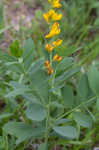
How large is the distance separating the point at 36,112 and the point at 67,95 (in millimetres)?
152

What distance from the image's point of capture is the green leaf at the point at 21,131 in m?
0.98

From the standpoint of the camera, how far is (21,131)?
100cm

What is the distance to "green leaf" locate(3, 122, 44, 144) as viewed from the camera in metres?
0.98

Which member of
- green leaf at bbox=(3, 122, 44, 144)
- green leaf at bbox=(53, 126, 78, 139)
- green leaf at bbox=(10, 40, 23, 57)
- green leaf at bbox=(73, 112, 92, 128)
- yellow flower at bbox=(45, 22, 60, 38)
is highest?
yellow flower at bbox=(45, 22, 60, 38)

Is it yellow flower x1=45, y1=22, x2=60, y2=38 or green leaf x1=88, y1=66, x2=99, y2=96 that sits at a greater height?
yellow flower x1=45, y1=22, x2=60, y2=38

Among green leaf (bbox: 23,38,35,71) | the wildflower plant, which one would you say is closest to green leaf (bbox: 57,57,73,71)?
the wildflower plant

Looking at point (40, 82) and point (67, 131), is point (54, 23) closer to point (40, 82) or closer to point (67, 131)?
point (40, 82)

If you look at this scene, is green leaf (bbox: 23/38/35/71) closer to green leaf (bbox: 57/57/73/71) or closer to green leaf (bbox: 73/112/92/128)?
green leaf (bbox: 57/57/73/71)

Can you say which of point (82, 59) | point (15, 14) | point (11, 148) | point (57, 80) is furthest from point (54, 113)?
point (15, 14)

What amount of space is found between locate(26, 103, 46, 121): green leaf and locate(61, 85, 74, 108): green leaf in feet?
0.33

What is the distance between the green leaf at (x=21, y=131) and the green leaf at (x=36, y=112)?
13cm

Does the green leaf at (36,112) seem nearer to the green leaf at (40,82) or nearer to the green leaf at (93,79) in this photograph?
the green leaf at (40,82)

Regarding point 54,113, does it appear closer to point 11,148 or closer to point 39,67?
point 11,148

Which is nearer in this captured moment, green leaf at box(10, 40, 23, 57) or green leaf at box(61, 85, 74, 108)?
green leaf at box(10, 40, 23, 57)
